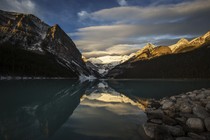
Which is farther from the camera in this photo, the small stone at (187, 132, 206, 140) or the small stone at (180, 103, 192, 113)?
the small stone at (180, 103, 192, 113)

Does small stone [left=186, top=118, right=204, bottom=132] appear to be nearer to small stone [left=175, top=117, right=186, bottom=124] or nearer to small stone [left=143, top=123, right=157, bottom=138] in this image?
small stone [left=175, top=117, right=186, bottom=124]

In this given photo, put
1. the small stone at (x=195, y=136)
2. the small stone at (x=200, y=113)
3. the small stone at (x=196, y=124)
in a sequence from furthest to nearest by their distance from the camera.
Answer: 1. the small stone at (x=200, y=113)
2. the small stone at (x=196, y=124)
3. the small stone at (x=195, y=136)

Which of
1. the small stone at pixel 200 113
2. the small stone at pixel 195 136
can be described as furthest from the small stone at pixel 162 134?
the small stone at pixel 200 113

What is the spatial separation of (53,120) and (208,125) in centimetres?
1610

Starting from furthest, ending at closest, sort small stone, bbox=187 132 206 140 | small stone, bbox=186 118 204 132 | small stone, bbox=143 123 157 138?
small stone, bbox=186 118 204 132 → small stone, bbox=143 123 157 138 → small stone, bbox=187 132 206 140

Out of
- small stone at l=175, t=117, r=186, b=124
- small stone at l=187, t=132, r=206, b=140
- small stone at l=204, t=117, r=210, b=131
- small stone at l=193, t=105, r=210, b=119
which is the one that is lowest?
small stone at l=187, t=132, r=206, b=140

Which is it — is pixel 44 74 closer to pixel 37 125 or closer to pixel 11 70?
pixel 11 70

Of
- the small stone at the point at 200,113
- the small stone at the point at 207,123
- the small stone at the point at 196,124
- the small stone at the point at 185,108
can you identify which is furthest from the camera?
the small stone at the point at 185,108

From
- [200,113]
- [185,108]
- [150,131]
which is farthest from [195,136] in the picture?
[185,108]

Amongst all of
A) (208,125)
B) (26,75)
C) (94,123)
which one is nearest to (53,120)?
(94,123)

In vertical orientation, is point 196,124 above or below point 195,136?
above

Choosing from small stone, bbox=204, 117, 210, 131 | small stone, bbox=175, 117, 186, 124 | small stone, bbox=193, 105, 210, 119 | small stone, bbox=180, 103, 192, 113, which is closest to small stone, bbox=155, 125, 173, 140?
small stone, bbox=204, 117, 210, 131

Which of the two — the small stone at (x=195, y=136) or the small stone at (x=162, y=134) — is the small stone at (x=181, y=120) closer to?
the small stone at (x=195, y=136)

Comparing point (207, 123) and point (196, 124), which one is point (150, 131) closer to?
→ point (196, 124)
